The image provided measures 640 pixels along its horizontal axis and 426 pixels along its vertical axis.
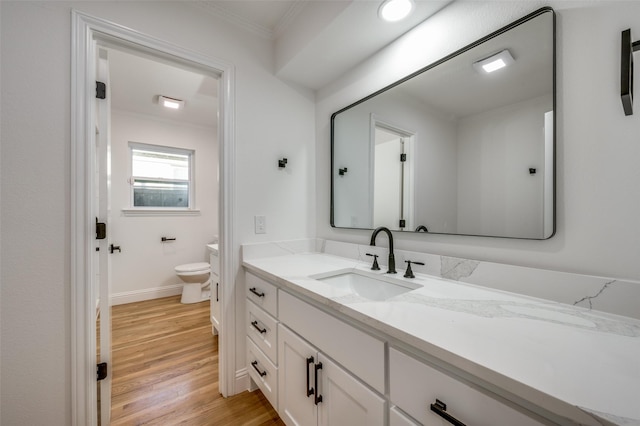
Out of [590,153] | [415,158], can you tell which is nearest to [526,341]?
[590,153]

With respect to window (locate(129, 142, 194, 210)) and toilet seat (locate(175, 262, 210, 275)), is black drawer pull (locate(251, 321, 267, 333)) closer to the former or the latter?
toilet seat (locate(175, 262, 210, 275))

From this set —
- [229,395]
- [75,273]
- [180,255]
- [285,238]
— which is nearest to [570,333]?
[285,238]

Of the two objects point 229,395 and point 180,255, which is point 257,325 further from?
point 180,255

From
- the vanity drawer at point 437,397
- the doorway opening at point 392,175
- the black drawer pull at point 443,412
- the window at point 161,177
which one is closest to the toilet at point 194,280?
the window at point 161,177

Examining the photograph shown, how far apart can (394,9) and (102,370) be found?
2284mm

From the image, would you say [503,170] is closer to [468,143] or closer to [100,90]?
[468,143]

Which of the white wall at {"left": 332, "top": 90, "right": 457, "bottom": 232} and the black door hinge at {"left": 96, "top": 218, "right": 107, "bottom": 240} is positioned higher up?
the white wall at {"left": 332, "top": 90, "right": 457, "bottom": 232}

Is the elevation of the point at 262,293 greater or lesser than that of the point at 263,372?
greater

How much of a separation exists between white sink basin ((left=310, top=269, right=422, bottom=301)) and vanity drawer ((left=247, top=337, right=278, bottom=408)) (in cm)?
53

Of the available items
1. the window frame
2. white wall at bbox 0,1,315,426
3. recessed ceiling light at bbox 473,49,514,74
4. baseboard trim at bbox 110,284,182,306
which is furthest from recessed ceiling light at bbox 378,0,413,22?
baseboard trim at bbox 110,284,182,306

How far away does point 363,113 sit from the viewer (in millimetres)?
1608

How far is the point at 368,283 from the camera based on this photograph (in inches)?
51.8

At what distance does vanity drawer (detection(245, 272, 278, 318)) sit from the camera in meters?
1.28

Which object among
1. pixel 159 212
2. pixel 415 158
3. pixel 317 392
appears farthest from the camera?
pixel 159 212
